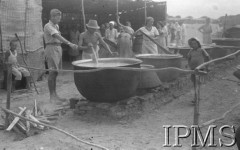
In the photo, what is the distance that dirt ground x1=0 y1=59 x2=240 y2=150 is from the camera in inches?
178

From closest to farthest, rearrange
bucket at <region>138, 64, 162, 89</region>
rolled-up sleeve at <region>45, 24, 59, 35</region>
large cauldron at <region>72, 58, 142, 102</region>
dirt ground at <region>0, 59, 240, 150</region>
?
dirt ground at <region>0, 59, 240, 150</region> → large cauldron at <region>72, 58, 142, 102</region> → rolled-up sleeve at <region>45, 24, 59, 35</region> → bucket at <region>138, 64, 162, 89</region>

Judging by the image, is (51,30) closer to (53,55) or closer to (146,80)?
(53,55)

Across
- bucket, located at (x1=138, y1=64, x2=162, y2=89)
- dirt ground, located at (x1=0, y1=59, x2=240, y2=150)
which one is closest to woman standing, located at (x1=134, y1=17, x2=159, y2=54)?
dirt ground, located at (x1=0, y1=59, x2=240, y2=150)

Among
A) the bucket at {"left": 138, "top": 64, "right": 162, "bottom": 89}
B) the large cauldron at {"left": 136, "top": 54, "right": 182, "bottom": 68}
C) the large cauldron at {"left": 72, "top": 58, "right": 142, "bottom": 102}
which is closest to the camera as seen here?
the large cauldron at {"left": 72, "top": 58, "right": 142, "bottom": 102}

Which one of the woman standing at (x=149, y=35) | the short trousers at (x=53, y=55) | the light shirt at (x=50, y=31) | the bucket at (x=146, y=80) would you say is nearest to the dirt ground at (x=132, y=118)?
the bucket at (x=146, y=80)

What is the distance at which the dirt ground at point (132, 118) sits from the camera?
451 cm

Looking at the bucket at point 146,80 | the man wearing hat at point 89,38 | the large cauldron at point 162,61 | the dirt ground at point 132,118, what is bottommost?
the dirt ground at point 132,118

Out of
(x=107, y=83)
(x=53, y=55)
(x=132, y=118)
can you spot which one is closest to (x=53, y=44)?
(x=53, y=55)

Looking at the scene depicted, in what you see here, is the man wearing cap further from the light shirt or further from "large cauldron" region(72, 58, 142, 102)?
"large cauldron" region(72, 58, 142, 102)

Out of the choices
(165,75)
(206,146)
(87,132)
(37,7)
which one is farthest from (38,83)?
(206,146)

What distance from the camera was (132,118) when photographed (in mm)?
5691

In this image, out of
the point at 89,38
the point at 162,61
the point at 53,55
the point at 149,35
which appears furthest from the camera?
the point at 149,35

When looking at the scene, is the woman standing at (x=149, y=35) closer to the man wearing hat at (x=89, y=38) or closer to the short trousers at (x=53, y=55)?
the man wearing hat at (x=89, y=38)

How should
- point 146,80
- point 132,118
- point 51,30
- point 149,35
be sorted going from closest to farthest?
point 132,118 → point 51,30 → point 146,80 → point 149,35
